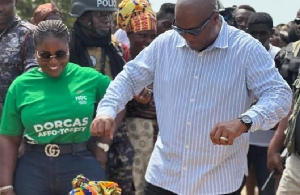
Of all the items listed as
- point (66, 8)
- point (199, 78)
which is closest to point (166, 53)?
point (199, 78)

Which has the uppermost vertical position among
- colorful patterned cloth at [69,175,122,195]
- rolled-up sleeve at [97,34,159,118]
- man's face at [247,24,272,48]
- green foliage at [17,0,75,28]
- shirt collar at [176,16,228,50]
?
shirt collar at [176,16,228,50]

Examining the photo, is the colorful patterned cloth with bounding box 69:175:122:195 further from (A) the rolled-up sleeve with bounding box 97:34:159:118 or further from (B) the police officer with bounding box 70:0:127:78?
(B) the police officer with bounding box 70:0:127:78

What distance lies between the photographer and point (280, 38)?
33.3ft

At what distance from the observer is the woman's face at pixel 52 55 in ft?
15.7

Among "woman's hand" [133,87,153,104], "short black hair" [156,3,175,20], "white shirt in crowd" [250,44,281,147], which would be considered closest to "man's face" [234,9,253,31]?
"short black hair" [156,3,175,20]

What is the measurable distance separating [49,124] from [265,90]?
1368 millimetres

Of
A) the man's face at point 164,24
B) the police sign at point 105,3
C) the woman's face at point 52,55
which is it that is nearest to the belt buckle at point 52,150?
the woman's face at point 52,55

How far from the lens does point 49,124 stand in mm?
4641

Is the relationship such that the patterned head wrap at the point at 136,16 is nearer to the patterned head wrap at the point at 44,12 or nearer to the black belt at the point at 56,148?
the patterned head wrap at the point at 44,12

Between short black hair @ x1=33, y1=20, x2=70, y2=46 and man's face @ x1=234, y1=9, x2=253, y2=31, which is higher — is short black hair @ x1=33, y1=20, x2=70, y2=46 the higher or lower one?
the higher one

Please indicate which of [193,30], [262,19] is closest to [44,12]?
[262,19]

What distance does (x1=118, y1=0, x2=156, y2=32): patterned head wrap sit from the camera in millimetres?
6340

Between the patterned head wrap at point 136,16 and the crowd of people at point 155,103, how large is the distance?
43 cm

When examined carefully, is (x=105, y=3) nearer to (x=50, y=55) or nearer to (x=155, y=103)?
(x=50, y=55)
